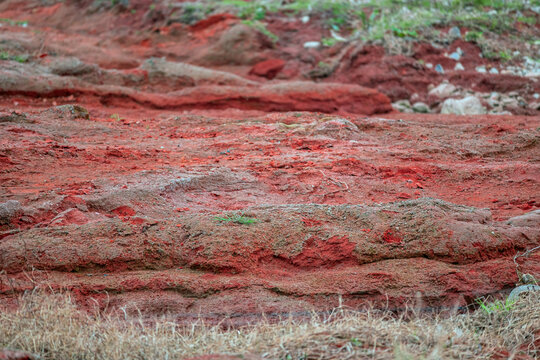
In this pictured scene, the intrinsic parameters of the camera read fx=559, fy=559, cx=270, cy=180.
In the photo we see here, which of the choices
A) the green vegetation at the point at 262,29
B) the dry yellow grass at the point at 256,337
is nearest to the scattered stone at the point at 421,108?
the green vegetation at the point at 262,29

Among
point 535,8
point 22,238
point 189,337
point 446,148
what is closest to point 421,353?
point 189,337

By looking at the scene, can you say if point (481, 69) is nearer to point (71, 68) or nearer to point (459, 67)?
point (459, 67)

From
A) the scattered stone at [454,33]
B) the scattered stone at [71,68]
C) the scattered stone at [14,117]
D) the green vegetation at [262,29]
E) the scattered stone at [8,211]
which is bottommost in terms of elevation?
the scattered stone at [454,33]

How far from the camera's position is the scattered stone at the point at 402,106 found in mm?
8906

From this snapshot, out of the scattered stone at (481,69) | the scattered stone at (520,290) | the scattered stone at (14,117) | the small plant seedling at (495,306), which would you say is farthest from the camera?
the scattered stone at (481,69)

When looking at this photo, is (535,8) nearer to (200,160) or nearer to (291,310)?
(200,160)

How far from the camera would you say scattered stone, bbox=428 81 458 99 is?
9.12 m

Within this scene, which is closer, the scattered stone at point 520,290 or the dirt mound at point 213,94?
the scattered stone at point 520,290

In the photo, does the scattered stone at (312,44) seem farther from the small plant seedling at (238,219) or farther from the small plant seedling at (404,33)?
the small plant seedling at (238,219)

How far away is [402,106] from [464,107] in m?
0.98

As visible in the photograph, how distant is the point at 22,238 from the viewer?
329cm

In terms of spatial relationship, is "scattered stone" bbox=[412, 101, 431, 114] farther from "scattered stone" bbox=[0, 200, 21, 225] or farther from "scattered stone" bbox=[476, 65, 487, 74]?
"scattered stone" bbox=[0, 200, 21, 225]

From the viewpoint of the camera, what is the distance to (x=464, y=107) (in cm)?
845

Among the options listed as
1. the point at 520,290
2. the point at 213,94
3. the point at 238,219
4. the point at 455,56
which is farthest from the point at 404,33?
the point at 520,290
